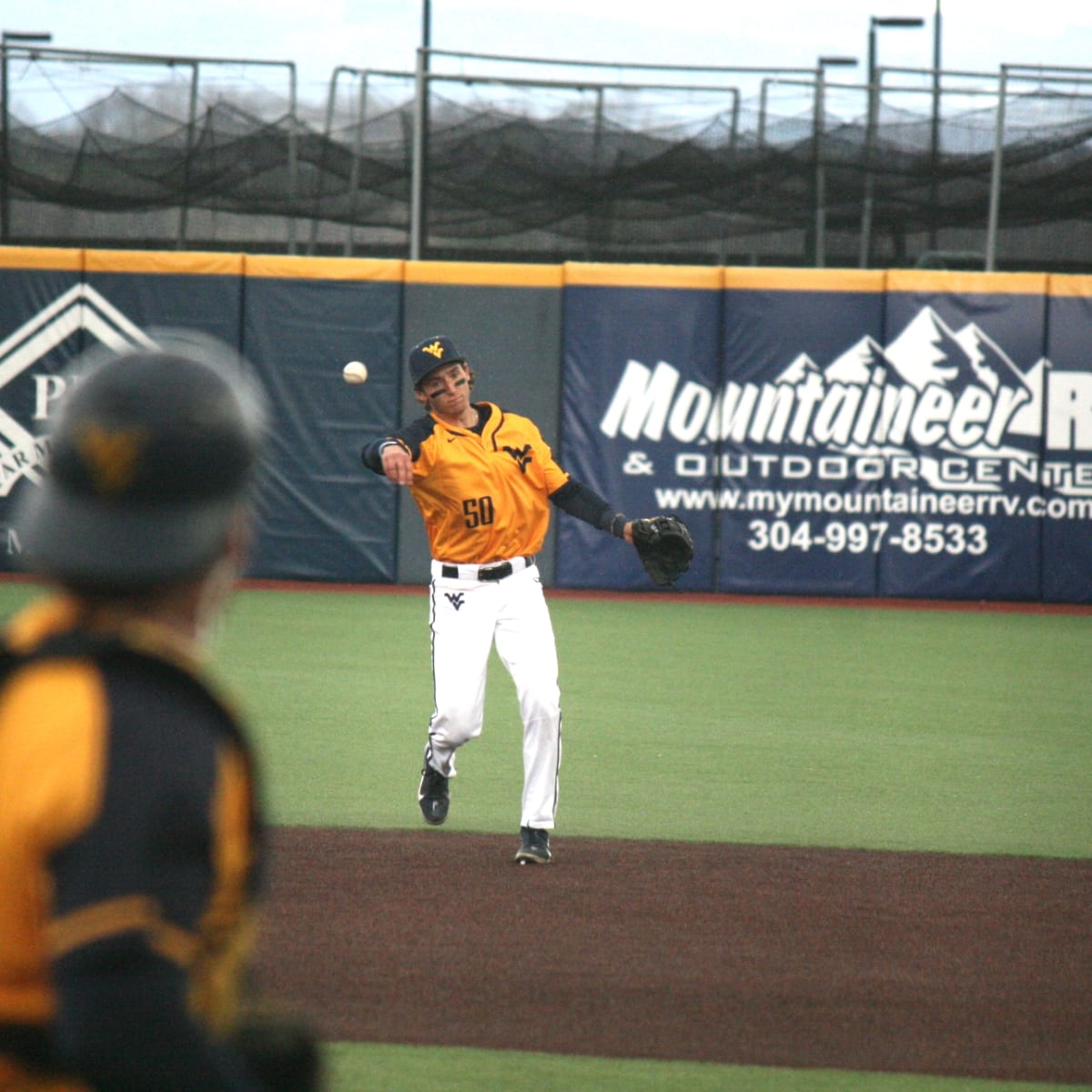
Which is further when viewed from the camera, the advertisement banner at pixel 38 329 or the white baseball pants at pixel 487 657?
the advertisement banner at pixel 38 329

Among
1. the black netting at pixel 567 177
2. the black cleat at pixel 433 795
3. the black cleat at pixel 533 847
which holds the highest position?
the black netting at pixel 567 177

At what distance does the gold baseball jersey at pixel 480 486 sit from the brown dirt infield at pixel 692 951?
131 centimetres

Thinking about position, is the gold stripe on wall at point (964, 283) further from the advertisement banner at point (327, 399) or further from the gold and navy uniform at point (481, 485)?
the gold and navy uniform at point (481, 485)

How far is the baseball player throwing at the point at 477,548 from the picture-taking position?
670cm

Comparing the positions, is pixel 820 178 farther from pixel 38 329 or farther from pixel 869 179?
pixel 38 329

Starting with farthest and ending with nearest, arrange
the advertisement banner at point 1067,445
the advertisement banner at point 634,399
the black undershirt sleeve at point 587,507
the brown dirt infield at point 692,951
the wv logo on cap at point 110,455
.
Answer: the advertisement banner at point 634,399, the advertisement banner at point 1067,445, the black undershirt sleeve at point 587,507, the brown dirt infield at point 692,951, the wv logo on cap at point 110,455

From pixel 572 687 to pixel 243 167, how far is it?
29.8 ft

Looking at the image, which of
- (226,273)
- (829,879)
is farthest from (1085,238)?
(829,879)

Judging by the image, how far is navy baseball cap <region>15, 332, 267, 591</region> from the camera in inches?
58.9

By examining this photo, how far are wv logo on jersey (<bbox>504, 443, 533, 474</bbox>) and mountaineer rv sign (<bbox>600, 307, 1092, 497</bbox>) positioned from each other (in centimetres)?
1037

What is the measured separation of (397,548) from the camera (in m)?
17.4

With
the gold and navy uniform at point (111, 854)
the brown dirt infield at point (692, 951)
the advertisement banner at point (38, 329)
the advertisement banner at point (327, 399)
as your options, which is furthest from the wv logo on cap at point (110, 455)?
the advertisement banner at point (38, 329)

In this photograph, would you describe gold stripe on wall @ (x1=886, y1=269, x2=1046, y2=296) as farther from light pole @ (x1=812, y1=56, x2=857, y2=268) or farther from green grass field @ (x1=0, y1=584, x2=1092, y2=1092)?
green grass field @ (x1=0, y1=584, x2=1092, y2=1092)

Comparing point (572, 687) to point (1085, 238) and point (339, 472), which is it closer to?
point (339, 472)
